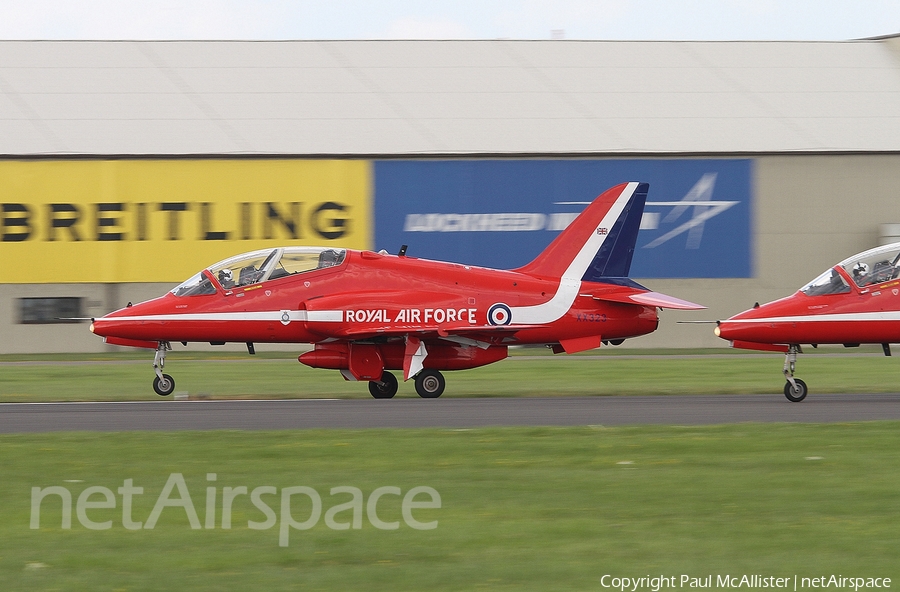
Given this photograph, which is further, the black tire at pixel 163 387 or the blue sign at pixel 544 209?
the blue sign at pixel 544 209

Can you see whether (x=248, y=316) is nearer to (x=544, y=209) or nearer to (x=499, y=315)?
(x=499, y=315)

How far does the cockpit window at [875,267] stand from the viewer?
18.7 m

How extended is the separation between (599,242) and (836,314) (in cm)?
474

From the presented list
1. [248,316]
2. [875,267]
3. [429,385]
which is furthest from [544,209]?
[875,267]

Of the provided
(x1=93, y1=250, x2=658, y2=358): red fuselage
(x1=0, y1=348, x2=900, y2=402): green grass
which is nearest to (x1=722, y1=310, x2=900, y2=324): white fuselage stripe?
(x1=0, y1=348, x2=900, y2=402): green grass

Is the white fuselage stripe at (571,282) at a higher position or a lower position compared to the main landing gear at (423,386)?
higher

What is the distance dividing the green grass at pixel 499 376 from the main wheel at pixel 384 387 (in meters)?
0.21

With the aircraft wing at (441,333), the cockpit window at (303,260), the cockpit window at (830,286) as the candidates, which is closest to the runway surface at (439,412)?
the aircraft wing at (441,333)

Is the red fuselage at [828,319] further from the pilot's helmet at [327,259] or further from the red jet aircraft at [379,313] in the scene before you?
the pilot's helmet at [327,259]

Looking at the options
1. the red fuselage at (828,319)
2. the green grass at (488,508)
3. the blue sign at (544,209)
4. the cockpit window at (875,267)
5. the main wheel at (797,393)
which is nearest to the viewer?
the green grass at (488,508)

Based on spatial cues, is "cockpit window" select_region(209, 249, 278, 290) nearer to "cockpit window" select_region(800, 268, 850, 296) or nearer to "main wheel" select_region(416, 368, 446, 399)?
"main wheel" select_region(416, 368, 446, 399)

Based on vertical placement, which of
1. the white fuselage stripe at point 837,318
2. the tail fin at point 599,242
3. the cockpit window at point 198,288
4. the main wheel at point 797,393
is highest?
the tail fin at point 599,242

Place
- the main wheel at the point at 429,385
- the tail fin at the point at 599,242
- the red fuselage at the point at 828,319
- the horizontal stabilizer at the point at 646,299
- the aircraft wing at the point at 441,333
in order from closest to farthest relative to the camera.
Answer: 1. the red fuselage at the point at 828,319
2. the aircraft wing at the point at 441,333
3. the main wheel at the point at 429,385
4. the horizontal stabilizer at the point at 646,299
5. the tail fin at the point at 599,242

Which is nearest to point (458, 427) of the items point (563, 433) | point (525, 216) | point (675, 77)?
point (563, 433)
